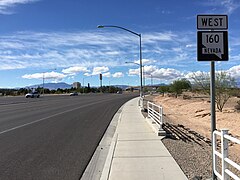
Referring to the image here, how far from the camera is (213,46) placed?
6.00 meters

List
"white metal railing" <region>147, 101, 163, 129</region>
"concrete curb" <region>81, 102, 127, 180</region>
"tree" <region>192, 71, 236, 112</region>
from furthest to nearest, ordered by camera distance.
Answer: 1. "tree" <region>192, 71, 236, 112</region>
2. "white metal railing" <region>147, 101, 163, 129</region>
3. "concrete curb" <region>81, 102, 127, 180</region>

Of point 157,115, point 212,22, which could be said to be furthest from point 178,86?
point 212,22

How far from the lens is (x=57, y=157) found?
9.51m

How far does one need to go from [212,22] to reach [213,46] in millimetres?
455

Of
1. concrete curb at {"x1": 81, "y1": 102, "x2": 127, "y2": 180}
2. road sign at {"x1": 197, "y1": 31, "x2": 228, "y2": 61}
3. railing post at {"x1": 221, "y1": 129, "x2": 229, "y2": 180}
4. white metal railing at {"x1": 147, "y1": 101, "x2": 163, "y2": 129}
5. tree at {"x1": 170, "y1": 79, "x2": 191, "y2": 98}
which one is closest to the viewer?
railing post at {"x1": 221, "y1": 129, "x2": 229, "y2": 180}

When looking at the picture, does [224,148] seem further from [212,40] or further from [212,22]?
[212,22]

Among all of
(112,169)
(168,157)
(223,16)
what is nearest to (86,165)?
(112,169)

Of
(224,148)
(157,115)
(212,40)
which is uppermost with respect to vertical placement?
(212,40)

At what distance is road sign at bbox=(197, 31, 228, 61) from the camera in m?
5.97

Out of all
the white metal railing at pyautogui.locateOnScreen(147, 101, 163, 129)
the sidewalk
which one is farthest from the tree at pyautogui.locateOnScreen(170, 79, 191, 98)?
the sidewalk

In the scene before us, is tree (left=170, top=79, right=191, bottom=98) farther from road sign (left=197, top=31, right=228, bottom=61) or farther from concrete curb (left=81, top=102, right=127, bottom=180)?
road sign (left=197, top=31, right=228, bottom=61)

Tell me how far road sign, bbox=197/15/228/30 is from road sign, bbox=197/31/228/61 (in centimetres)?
10

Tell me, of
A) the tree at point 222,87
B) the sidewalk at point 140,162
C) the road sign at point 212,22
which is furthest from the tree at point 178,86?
the road sign at point 212,22

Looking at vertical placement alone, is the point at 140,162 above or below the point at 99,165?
above
